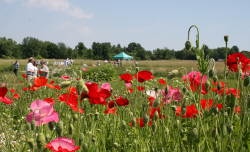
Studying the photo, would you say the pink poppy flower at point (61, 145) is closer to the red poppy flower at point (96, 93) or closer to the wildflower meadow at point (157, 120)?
the wildflower meadow at point (157, 120)

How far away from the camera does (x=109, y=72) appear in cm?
1267

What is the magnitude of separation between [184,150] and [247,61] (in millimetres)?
889

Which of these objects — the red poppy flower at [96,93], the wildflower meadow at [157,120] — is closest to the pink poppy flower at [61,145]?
the wildflower meadow at [157,120]

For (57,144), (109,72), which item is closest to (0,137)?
(57,144)

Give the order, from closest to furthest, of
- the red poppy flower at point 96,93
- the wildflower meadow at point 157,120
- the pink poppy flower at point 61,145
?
1. the pink poppy flower at point 61,145
2. the wildflower meadow at point 157,120
3. the red poppy flower at point 96,93

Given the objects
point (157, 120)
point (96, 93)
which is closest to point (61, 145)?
point (96, 93)

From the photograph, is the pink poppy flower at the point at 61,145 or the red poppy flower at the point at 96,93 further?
the red poppy flower at the point at 96,93

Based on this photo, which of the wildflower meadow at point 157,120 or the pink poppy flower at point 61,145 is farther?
the wildflower meadow at point 157,120

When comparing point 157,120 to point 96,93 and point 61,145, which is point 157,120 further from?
point 61,145

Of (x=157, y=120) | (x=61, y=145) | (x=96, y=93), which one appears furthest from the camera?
(x=157, y=120)

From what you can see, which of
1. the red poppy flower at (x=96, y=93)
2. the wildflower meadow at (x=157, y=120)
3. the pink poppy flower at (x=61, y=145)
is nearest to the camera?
the pink poppy flower at (x=61, y=145)

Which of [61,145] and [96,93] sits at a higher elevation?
[96,93]

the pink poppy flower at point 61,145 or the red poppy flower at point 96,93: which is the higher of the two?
the red poppy flower at point 96,93

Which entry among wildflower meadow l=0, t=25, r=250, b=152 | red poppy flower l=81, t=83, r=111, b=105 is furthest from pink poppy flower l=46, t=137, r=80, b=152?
red poppy flower l=81, t=83, r=111, b=105
